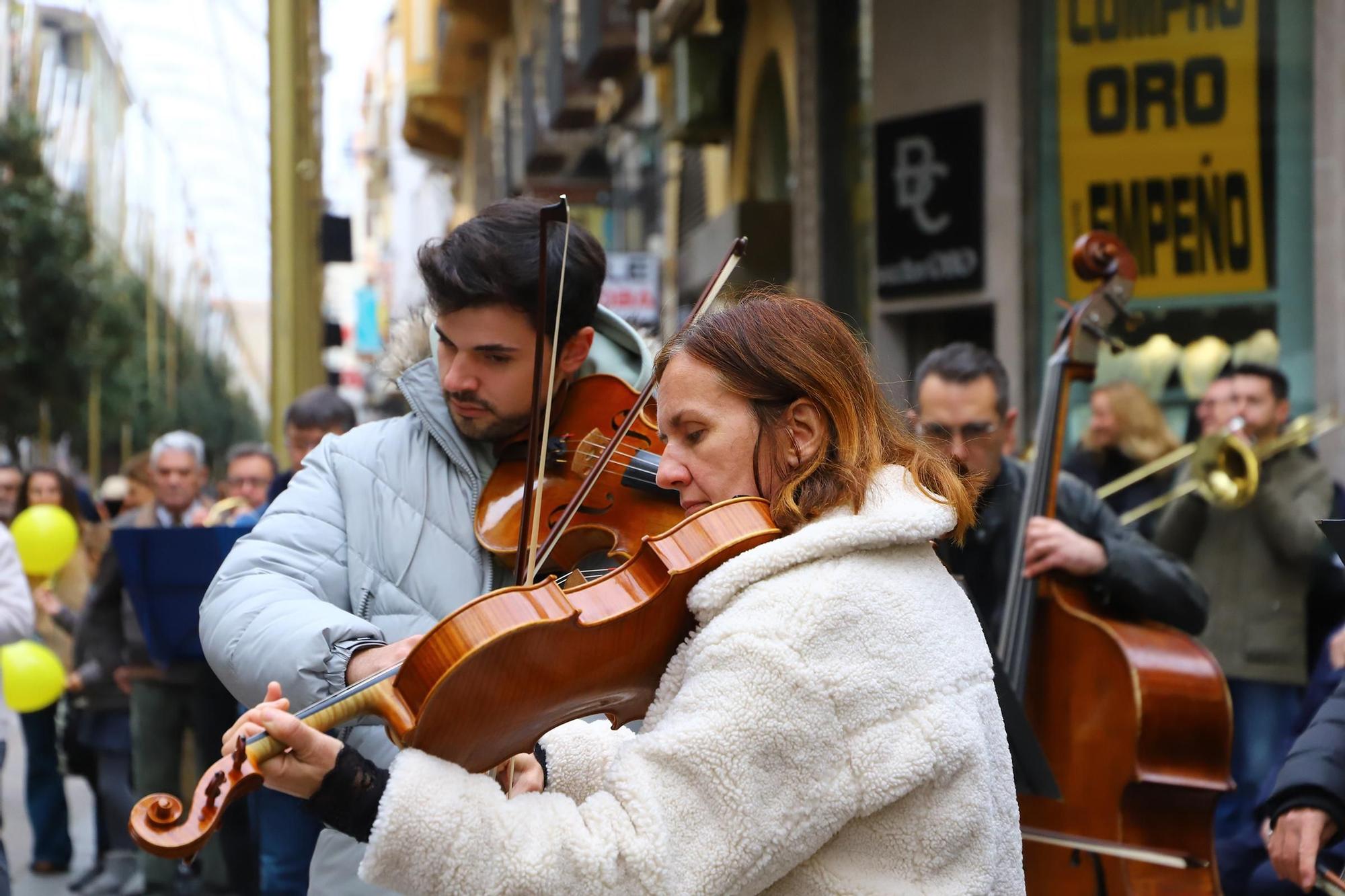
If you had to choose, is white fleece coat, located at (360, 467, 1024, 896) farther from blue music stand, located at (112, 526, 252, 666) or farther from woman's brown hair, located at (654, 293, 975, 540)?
blue music stand, located at (112, 526, 252, 666)

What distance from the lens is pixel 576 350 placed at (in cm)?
296

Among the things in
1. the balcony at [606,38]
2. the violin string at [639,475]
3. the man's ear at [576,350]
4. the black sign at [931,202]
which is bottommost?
the violin string at [639,475]

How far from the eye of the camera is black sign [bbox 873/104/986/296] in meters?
9.68

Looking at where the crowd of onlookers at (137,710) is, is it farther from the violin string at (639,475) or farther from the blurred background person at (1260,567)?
the violin string at (639,475)

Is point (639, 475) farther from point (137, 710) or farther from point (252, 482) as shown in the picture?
point (252, 482)

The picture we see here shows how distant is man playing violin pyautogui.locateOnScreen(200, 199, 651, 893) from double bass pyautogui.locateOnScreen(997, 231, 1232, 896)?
1.80 m

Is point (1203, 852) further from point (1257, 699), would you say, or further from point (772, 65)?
point (772, 65)

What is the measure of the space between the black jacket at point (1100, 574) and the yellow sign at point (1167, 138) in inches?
168

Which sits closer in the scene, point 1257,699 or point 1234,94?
point 1257,699

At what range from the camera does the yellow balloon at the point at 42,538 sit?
8.45m

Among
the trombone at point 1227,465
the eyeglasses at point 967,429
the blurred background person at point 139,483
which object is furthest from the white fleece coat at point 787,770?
the blurred background person at point 139,483

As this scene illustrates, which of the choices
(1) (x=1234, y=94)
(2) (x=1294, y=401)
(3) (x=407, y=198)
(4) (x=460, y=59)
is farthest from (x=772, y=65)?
(3) (x=407, y=198)

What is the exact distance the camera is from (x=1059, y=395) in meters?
4.52

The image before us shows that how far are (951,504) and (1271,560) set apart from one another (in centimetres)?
479
